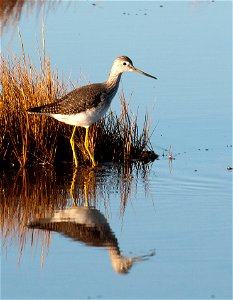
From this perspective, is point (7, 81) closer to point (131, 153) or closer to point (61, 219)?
point (131, 153)

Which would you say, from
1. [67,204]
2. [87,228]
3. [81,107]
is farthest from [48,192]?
[87,228]

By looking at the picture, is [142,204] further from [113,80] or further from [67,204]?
[113,80]

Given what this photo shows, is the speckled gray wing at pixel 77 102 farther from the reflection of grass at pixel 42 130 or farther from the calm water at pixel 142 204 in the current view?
the calm water at pixel 142 204

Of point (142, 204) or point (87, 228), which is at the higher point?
point (142, 204)

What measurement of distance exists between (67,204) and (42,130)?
1.65 meters

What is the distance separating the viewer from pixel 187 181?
10172 mm

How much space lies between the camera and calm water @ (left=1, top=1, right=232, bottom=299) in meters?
7.11

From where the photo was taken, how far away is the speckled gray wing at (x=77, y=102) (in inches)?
411

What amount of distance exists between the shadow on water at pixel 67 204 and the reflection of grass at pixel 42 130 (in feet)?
0.95

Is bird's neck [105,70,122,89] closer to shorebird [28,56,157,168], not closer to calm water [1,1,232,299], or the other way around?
shorebird [28,56,157,168]

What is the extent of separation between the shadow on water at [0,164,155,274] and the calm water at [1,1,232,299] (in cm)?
1

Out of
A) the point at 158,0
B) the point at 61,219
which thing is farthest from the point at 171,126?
the point at 158,0

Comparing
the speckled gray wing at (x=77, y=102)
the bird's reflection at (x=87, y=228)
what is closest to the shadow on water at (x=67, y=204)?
the bird's reflection at (x=87, y=228)

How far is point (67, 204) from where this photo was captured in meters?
9.33
